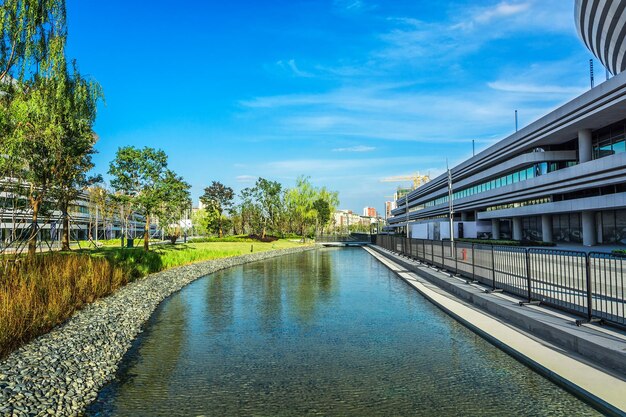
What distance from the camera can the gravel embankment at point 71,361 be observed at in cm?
563

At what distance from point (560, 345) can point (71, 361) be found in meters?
9.08

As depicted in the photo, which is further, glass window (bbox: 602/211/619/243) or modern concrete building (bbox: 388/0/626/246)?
glass window (bbox: 602/211/619/243)

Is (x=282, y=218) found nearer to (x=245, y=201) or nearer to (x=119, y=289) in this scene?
(x=245, y=201)

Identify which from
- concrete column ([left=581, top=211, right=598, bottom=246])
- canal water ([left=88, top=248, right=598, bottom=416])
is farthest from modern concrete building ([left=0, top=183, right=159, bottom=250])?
concrete column ([left=581, top=211, right=598, bottom=246])

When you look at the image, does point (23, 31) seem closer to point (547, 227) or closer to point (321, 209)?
point (547, 227)

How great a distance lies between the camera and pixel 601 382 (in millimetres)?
5945

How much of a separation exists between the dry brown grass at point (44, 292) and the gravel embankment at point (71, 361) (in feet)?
0.90

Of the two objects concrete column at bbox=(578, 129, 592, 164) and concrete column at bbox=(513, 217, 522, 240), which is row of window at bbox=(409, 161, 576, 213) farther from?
concrete column at bbox=(578, 129, 592, 164)

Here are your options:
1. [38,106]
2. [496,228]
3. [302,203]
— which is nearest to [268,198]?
[302,203]

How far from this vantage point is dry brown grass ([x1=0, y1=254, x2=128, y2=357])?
26.7 feet

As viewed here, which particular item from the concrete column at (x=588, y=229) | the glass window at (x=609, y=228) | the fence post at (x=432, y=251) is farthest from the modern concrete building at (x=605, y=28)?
the fence post at (x=432, y=251)

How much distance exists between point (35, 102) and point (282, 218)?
73927 mm

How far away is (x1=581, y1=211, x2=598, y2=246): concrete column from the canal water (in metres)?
32.8

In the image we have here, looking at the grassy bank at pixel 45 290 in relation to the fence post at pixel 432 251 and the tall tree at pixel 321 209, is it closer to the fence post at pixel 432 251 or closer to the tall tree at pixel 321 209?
the fence post at pixel 432 251
